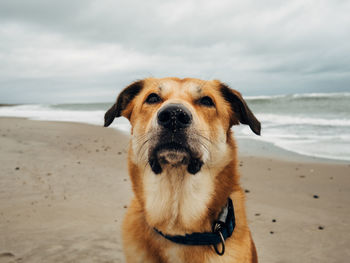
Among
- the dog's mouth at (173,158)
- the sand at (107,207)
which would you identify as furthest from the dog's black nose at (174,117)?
the sand at (107,207)

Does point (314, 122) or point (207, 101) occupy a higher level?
point (207, 101)

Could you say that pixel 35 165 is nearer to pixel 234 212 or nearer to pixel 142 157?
pixel 142 157

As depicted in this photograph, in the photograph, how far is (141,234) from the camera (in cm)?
250

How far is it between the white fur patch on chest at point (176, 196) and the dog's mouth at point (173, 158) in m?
0.09

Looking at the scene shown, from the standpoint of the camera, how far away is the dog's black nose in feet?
7.61

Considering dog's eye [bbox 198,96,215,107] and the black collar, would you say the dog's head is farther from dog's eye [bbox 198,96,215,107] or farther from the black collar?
the black collar

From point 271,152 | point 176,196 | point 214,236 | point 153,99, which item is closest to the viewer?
point 214,236

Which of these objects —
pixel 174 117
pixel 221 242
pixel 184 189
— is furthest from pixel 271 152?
pixel 174 117

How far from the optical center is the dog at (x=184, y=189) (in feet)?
7.62

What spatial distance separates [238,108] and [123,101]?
141cm

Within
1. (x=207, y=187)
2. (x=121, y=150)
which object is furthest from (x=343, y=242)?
(x=121, y=150)

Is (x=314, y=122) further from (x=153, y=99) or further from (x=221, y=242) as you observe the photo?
(x=221, y=242)

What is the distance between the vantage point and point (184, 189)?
8.68 feet

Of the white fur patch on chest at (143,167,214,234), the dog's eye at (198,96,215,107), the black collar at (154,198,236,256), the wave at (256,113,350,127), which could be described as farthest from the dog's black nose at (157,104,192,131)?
the wave at (256,113,350,127)
